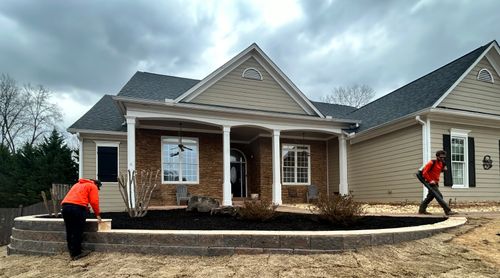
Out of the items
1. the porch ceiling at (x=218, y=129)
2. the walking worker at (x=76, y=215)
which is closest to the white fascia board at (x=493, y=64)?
the porch ceiling at (x=218, y=129)

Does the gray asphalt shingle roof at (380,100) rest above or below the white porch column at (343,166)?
above

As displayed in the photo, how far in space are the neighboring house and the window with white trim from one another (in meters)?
0.03

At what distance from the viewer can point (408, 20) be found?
16250 mm

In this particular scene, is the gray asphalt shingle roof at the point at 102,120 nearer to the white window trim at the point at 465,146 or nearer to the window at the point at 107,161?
the window at the point at 107,161

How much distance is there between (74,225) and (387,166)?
11.0 m

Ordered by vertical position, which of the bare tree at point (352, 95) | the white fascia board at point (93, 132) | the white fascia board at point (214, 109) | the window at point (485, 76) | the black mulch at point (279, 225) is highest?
the bare tree at point (352, 95)

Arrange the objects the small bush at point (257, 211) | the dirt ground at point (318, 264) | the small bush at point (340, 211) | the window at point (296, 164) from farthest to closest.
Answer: the window at point (296, 164), the small bush at point (257, 211), the small bush at point (340, 211), the dirt ground at point (318, 264)

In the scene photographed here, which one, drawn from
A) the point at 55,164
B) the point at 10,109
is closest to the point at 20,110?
the point at 10,109

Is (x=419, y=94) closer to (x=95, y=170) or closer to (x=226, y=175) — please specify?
(x=226, y=175)

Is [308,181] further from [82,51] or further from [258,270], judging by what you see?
[82,51]

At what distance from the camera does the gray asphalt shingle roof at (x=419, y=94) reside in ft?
41.1

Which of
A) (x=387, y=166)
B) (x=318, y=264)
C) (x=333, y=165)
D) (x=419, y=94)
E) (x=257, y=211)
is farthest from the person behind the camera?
(x=333, y=165)

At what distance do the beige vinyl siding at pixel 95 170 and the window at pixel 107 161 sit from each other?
0.12 metres

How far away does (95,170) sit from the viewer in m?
13.5
